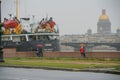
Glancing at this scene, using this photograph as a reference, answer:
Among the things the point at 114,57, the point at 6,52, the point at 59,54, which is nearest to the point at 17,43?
the point at 6,52

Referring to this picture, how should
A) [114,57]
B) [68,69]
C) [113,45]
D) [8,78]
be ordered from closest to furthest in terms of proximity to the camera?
[8,78]
[68,69]
[114,57]
[113,45]

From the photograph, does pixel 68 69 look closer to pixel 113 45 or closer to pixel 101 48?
pixel 113 45

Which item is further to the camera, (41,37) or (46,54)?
(41,37)

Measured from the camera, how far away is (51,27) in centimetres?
7206

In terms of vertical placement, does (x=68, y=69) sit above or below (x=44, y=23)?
below

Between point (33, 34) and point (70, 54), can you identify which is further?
point (33, 34)

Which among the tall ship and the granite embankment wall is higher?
the tall ship

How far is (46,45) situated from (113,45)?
60086 mm

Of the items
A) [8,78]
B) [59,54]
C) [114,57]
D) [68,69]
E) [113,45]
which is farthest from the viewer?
[113,45]

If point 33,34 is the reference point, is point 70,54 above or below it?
below

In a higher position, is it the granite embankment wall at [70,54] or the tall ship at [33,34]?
the tall ship at [33,34]

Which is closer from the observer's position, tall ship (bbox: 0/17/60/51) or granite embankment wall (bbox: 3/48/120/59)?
granite embankment wall (bbox: 3/48/120/59)

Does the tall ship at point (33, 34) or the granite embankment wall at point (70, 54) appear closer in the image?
the granite embankment wall at point (70, 54)

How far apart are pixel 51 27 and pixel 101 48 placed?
267ft
